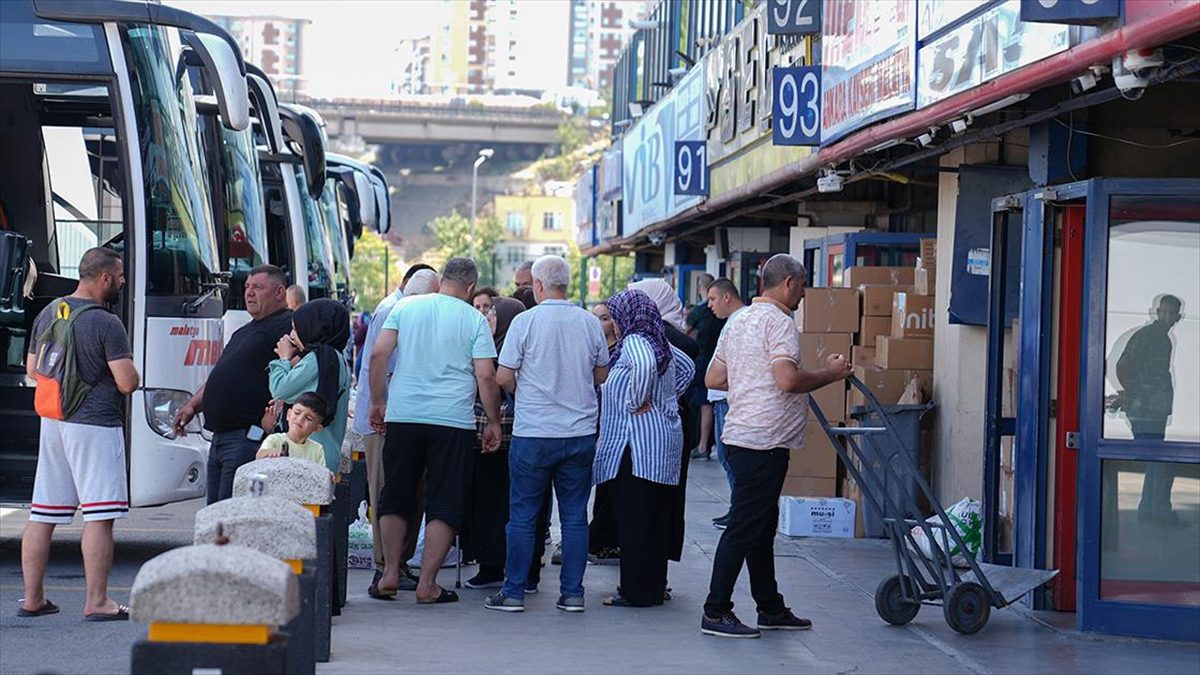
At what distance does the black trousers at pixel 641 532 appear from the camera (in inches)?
364

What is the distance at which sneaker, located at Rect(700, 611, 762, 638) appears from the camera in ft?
27.6

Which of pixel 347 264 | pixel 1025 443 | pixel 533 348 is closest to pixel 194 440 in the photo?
pixel 533 348

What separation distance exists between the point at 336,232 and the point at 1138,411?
14909 millimetres

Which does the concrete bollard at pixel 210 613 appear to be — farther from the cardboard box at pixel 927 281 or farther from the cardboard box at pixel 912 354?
the cardboard box at pixel 927 281

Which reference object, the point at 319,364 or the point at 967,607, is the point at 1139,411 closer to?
the point at 967,607

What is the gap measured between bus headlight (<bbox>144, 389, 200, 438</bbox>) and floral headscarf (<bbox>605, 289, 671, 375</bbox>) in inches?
97.5

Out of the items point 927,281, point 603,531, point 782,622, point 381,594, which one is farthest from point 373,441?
point 927,281

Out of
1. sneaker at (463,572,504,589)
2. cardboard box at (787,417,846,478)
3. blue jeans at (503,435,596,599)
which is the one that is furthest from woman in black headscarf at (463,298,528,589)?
cardboard box at (787,417,846,478)

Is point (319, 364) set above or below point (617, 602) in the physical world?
above

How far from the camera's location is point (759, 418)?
8.25 m

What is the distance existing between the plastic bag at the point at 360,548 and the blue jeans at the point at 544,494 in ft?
4.84

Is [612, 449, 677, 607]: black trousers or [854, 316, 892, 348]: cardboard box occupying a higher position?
[854, 316, 892, 348]: cardboard box

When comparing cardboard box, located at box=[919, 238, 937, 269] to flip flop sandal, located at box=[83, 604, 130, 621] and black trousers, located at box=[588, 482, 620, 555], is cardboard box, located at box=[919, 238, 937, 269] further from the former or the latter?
flip flop sandal, located at box=[83, 604, 130, 621]

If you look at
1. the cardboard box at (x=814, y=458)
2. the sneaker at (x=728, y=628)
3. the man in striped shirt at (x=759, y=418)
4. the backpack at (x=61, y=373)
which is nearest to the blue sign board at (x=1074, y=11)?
the man in striped shirt at (x=759, y=418)
